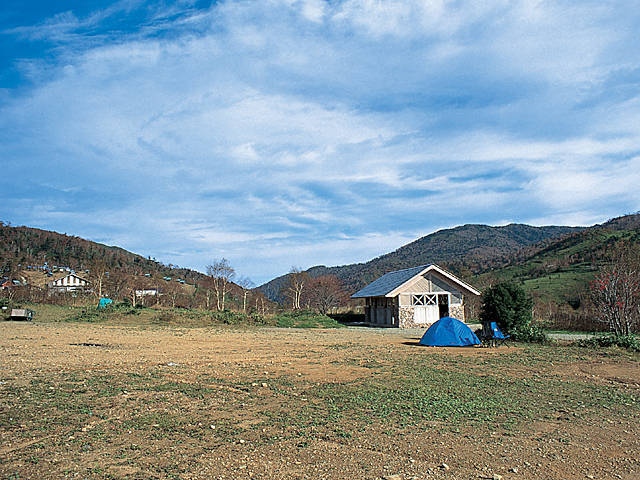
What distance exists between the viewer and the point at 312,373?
467 inches

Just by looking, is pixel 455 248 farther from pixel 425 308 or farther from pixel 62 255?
pixel 425 308

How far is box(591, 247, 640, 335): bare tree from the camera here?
24.1 metres

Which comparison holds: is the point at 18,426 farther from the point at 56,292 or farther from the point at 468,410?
the point at 56,292

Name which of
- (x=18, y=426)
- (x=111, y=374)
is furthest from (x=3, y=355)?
(x=18, y=426)

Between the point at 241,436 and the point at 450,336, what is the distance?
14.3 m

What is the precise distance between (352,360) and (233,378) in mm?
4621

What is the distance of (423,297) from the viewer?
117 ft

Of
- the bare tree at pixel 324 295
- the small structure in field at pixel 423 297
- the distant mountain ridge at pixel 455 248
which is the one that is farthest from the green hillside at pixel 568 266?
the distant mountain ridge at pixel 455 248

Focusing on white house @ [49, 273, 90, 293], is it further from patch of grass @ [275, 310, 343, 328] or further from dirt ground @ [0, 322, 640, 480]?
dirt ground @ [0, 322, 640, 480]

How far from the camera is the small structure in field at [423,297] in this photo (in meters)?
35.2

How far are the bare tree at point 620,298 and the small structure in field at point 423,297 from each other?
8844 millimetres

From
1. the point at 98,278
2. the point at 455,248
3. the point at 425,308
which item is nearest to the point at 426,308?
the point at 425,308

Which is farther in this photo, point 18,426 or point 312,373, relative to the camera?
point 312,373

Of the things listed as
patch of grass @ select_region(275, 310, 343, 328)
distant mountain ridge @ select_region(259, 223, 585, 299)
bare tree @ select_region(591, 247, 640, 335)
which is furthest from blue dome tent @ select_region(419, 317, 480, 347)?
distant mountain ridge @ select_region(259, 223, 585, 299)
